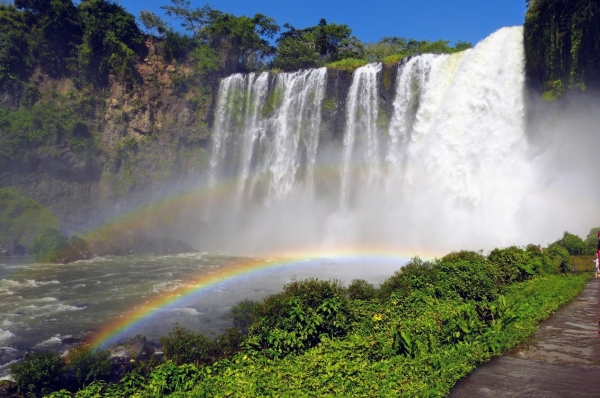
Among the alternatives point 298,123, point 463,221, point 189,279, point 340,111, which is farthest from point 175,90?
point 463,221

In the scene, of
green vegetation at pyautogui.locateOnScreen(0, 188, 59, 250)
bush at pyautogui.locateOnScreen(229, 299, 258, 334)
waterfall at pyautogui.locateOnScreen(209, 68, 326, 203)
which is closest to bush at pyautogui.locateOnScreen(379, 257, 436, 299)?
bush at pyautogui.locateOnScreen(229, 299, 258, 334)

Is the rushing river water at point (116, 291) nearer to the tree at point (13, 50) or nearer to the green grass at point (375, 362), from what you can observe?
the green grass at point (375, 362)

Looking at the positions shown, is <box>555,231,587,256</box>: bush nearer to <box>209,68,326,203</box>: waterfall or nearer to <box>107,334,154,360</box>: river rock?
<box>107,334,154,360</box>: river rock

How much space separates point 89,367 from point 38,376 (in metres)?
0.85

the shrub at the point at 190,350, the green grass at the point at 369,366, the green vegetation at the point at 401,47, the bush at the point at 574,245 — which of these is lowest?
the shrub at the point at 190,350

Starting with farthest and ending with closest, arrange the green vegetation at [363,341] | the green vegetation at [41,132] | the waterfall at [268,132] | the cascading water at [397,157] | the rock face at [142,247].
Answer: the waterfall at [268,132] < the green vegetation at [41,132] < the rock face at [142,247] < the cascading water at [397,157] < the green vegetation at [363,341]

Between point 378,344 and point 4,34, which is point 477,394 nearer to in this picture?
point 378,344

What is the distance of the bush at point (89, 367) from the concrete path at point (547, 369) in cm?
666

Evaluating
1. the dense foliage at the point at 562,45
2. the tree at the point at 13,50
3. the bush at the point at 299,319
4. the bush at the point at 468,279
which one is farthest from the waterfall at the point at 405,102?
the tree at the point at 13,50

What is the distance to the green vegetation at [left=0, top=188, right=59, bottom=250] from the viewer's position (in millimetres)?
30922

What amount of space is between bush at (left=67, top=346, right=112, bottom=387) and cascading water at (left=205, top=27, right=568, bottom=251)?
1988 cm

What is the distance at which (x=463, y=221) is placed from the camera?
25.7 metres

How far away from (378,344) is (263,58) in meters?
46.6

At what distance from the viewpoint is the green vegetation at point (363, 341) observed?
17.9ft
